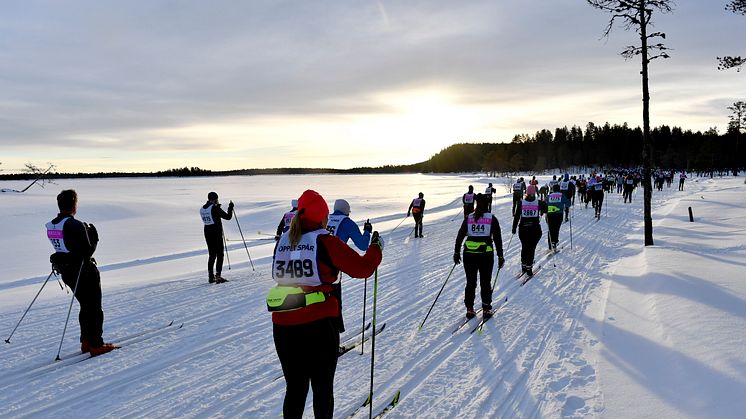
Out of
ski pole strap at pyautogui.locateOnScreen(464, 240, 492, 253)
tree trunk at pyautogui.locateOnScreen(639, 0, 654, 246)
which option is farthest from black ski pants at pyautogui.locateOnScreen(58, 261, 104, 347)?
tree trunk at pyautogui.locateOnScreen(639, 0, 654, 246)

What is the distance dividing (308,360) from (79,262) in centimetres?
431

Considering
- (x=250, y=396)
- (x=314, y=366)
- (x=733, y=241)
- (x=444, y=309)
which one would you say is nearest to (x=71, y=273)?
(x=250, y=396)

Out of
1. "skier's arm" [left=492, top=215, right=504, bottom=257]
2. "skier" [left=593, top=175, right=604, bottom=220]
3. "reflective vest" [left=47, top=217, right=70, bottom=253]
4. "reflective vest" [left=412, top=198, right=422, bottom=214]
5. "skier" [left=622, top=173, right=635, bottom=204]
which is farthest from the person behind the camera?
"skier" [left=622, top=173, right=635, bottom=204]

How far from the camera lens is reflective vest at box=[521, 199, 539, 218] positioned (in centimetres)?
982

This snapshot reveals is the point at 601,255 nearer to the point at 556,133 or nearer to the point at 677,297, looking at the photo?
the point at 677,297

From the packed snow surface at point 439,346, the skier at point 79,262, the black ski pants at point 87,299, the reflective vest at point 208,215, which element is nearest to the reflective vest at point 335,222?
the packed snow surface at point 439,346

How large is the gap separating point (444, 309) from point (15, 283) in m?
10.3

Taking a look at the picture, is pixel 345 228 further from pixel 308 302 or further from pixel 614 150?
pixel 614 150

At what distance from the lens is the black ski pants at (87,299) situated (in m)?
5.61

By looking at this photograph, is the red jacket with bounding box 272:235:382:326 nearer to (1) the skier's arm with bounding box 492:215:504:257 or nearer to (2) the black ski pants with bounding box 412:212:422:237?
(1) the skier's arm with bounding box 492:215:504:257

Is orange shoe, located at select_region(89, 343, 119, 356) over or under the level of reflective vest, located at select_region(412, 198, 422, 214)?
under

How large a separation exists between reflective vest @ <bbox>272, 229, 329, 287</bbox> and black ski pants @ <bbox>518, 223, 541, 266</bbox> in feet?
24.9

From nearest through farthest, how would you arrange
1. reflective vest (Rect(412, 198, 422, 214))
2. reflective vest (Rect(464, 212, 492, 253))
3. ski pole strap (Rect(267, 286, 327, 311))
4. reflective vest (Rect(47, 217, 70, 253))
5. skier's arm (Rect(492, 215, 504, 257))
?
ski pole strap (Rect(267, 286, 327, 311)), reflective vest (Rect(47, 217, 70, 253)), reflective vest (Rect(464, 212, 492, 253)), skier's arm (Rect(492, 215, 504, 257)), reflective vest (Rect(412, 198, 422, 214))

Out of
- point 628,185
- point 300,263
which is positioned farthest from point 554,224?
point 628,185
